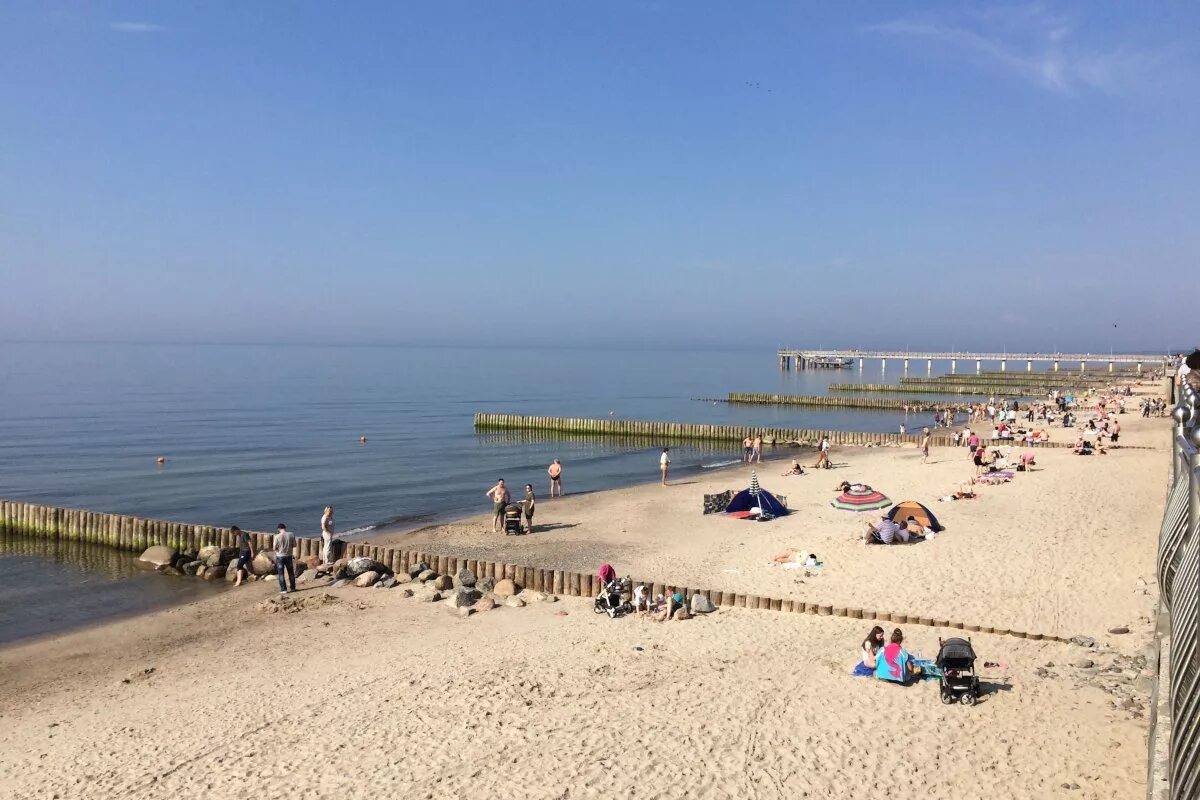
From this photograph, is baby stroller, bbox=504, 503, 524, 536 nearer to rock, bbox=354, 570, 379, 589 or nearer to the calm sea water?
the calm sea water

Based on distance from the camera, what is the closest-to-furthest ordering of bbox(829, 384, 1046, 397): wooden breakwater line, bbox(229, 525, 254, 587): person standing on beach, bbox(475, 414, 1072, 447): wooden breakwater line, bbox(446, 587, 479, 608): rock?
bbox(446, 587, 479, 608): rock, bbox(229, 525, 254, 587): person standing on beach, bbox(475, 414, 1072, 447): wooden breakwater line, bbox(829, 384, 1046, 397): wooden breakwater line

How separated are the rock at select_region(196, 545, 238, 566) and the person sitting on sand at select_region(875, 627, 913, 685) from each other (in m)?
16.3

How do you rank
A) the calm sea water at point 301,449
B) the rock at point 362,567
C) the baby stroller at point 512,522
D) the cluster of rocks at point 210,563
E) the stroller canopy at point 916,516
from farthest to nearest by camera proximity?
the calm sea water at point 301,449 → the baby stroller at point 512,522 → the stroller canopy at point 916,516 → the cluster of rocks at point 210,563 → the rock at point 362,567

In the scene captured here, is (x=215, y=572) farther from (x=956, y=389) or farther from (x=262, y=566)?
(x=956, y=389)

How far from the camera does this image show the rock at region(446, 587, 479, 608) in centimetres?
1623

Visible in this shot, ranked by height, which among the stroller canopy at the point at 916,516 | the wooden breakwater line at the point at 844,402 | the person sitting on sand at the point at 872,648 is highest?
the wooden breakwater line at the point at 844,402

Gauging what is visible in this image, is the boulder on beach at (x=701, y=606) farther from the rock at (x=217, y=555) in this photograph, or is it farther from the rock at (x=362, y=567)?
the rock at (x=217, y=555)

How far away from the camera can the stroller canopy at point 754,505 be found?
23.8 meters

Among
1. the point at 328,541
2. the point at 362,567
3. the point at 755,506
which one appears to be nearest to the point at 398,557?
the point at 362,567

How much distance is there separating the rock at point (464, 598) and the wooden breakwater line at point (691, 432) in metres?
32.0

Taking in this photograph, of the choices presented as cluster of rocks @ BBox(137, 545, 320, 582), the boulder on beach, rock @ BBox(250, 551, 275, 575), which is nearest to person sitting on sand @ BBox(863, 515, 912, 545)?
the boulder on beach

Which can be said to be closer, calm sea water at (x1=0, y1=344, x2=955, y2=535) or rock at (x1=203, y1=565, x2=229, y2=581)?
rock at (x1=203, y1=565, x2=229, y2=581)

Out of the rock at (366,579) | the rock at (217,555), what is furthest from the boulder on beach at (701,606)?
the rock at (217,555)

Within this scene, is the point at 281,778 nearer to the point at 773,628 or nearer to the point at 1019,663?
the point at 773,628
